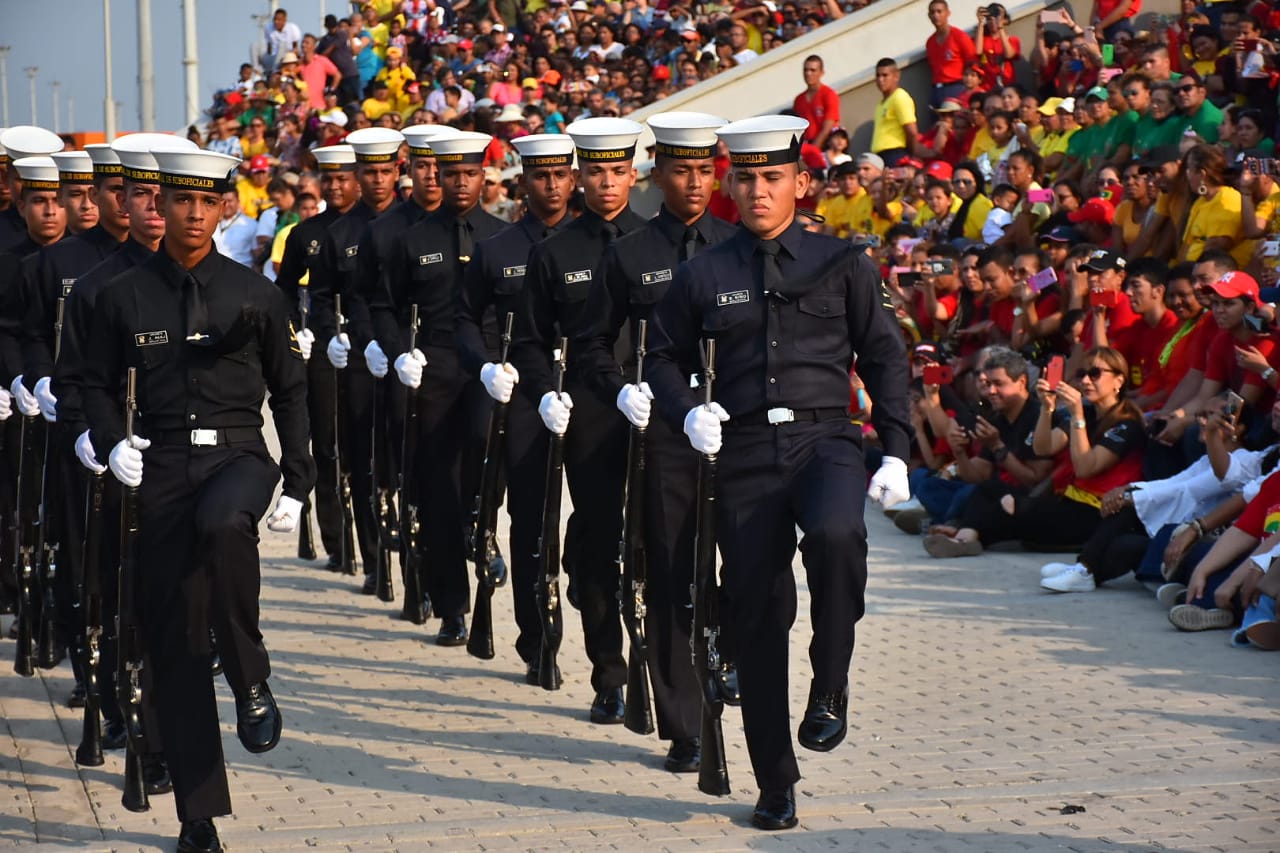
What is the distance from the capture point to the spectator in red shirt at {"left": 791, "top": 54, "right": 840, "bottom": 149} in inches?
672

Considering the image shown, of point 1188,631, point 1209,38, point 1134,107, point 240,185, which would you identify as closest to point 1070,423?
point 1188,631

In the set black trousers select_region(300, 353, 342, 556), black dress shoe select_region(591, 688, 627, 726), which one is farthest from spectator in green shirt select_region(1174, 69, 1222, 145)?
black dress shoe select_region(591, 688, 627, 726)

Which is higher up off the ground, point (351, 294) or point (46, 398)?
point (351, 294)

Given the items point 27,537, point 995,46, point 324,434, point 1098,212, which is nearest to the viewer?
point 27,537

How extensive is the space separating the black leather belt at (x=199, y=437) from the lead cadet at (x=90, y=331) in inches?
13.9

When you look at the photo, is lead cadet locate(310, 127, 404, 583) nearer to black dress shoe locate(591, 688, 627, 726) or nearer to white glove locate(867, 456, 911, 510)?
black dress shoe locate(591, 688, 627, 726)

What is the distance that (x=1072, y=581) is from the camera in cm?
917

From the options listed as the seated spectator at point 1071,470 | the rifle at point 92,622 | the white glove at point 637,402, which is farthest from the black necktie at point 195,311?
the seated spectator at point 1071,470

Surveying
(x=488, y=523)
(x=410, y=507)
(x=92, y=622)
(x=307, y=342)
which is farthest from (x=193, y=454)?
(x=307, y=342)

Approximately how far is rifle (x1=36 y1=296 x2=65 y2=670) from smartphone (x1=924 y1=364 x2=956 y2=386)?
5011 mm

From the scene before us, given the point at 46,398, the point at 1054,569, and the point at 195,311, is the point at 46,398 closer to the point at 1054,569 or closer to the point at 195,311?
the point at 195,311

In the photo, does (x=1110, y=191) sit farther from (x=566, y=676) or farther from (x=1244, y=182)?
(x=566, y=676)

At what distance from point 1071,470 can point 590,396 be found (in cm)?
352

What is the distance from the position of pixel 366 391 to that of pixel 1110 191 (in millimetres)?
4985
